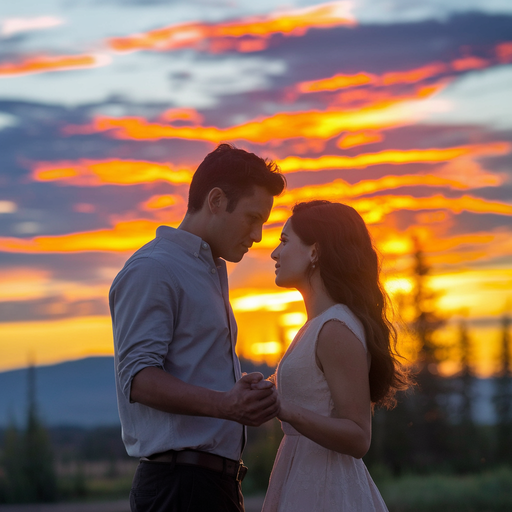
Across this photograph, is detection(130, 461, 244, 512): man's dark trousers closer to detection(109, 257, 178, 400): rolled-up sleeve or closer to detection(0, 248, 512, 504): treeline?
detection(109, 257, 178, 400): rolled-up sleeve

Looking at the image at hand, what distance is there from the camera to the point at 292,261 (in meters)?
3.72

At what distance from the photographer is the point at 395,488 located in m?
29.8

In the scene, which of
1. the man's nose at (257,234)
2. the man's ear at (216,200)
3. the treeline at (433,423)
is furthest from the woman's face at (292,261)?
the treeline at (433,423)

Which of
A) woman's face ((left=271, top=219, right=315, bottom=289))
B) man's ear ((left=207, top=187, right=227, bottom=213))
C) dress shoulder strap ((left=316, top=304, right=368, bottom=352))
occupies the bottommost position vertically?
dress shoulder strap ((left=316, top=304, right=368, bottom=352))

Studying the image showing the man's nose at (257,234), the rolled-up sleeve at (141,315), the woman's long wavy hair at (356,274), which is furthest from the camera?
the man's nose at (257,234)

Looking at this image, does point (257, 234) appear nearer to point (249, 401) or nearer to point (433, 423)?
point (249, 401)

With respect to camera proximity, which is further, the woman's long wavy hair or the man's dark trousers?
the woman's long wavy hair

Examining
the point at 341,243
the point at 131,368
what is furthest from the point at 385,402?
the point at 131,368

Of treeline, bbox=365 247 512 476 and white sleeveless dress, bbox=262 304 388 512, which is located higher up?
white sleeveless dress, bbox=262 304 388 512

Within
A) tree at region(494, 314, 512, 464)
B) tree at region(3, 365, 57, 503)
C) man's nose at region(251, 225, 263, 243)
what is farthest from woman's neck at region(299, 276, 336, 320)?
tree at region(494, 314, 512, 464)

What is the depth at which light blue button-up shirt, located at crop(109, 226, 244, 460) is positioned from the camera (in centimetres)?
315

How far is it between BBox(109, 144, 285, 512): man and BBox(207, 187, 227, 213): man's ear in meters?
0.20

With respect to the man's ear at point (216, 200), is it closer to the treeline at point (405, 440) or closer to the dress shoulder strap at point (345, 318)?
the dress shoulder strap at point (345, 318)

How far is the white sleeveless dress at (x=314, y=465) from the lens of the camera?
3.46 m
